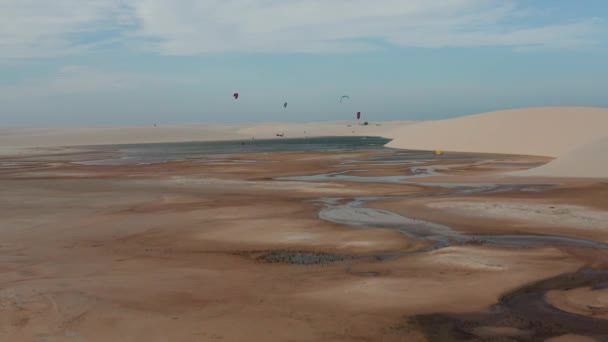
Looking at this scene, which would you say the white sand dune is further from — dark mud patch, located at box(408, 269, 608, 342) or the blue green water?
dark mud patch, located at box(408, 269, 608, 342)

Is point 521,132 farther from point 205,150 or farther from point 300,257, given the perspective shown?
point 300,257

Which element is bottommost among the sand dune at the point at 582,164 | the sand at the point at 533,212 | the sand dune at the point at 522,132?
the sand at the point at 533,212

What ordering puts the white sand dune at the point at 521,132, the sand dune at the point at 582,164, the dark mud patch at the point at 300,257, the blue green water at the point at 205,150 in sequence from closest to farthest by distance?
the dark mud patch at the point at 300,257 → the sand dune at the point at 582,164 → the white sand dune at the point at 521,132 → the blue green water at the point at 205,150

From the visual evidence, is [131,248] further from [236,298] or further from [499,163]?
[499,163]

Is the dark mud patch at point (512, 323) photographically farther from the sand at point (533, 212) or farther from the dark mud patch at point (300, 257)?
the sand at point (533, 212)

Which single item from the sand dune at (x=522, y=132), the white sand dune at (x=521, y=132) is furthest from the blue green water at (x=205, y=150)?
the sand dune at (x=522, y=132)

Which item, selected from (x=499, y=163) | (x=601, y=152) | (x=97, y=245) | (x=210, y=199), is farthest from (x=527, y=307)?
(x=499, y=163)
